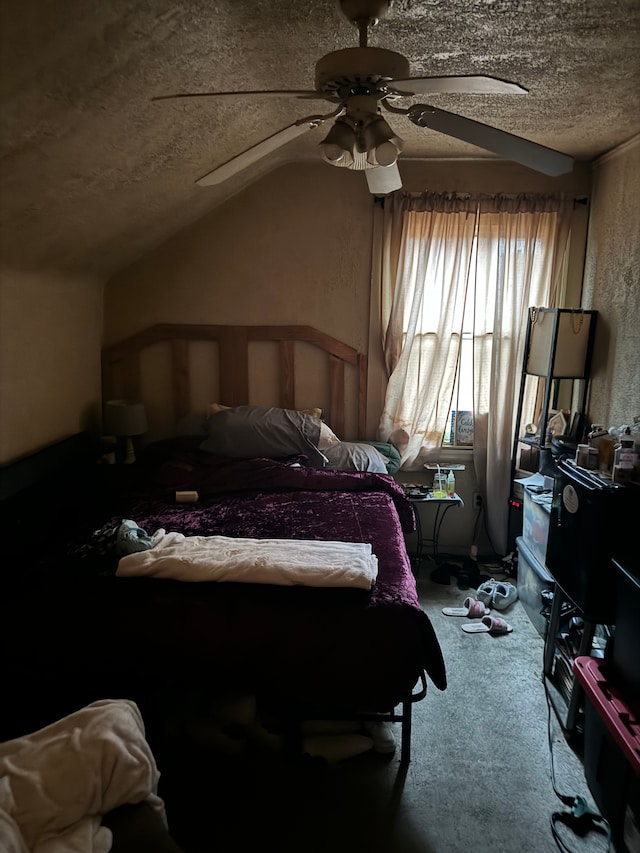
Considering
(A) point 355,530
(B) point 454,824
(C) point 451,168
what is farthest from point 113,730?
(C) point 451,168

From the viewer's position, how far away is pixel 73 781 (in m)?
1.22

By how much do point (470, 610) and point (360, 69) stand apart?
2721mm

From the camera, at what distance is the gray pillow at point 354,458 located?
3480 mm

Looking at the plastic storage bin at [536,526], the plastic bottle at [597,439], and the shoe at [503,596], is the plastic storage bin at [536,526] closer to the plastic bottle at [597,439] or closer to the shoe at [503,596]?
the shoe at [503,596]

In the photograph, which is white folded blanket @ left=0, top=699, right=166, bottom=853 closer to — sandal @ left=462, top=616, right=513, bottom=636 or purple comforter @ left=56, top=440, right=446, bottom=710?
purple comforter @ left=56, top=440, right=446, bottom=710

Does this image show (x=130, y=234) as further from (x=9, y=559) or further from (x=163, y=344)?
(x=9, y=559)

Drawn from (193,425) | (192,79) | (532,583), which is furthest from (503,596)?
(192,79)

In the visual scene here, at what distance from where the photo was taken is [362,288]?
3914 mm

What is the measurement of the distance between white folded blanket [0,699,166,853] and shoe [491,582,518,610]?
2.43 m

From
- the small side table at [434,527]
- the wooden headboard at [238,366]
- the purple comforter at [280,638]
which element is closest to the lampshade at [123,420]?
the wooden headboard at [238,366]

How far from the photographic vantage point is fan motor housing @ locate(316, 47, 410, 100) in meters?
1.53

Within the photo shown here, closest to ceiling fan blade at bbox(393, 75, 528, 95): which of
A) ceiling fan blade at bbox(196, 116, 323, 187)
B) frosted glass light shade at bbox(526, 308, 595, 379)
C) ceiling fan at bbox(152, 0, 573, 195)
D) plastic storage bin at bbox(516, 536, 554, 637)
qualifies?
ceiling fan at bbox(152, 0, 573, 195)

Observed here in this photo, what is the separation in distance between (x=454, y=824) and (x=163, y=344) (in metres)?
3.14

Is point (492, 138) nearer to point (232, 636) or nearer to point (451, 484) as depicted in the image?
point (232, 636)
